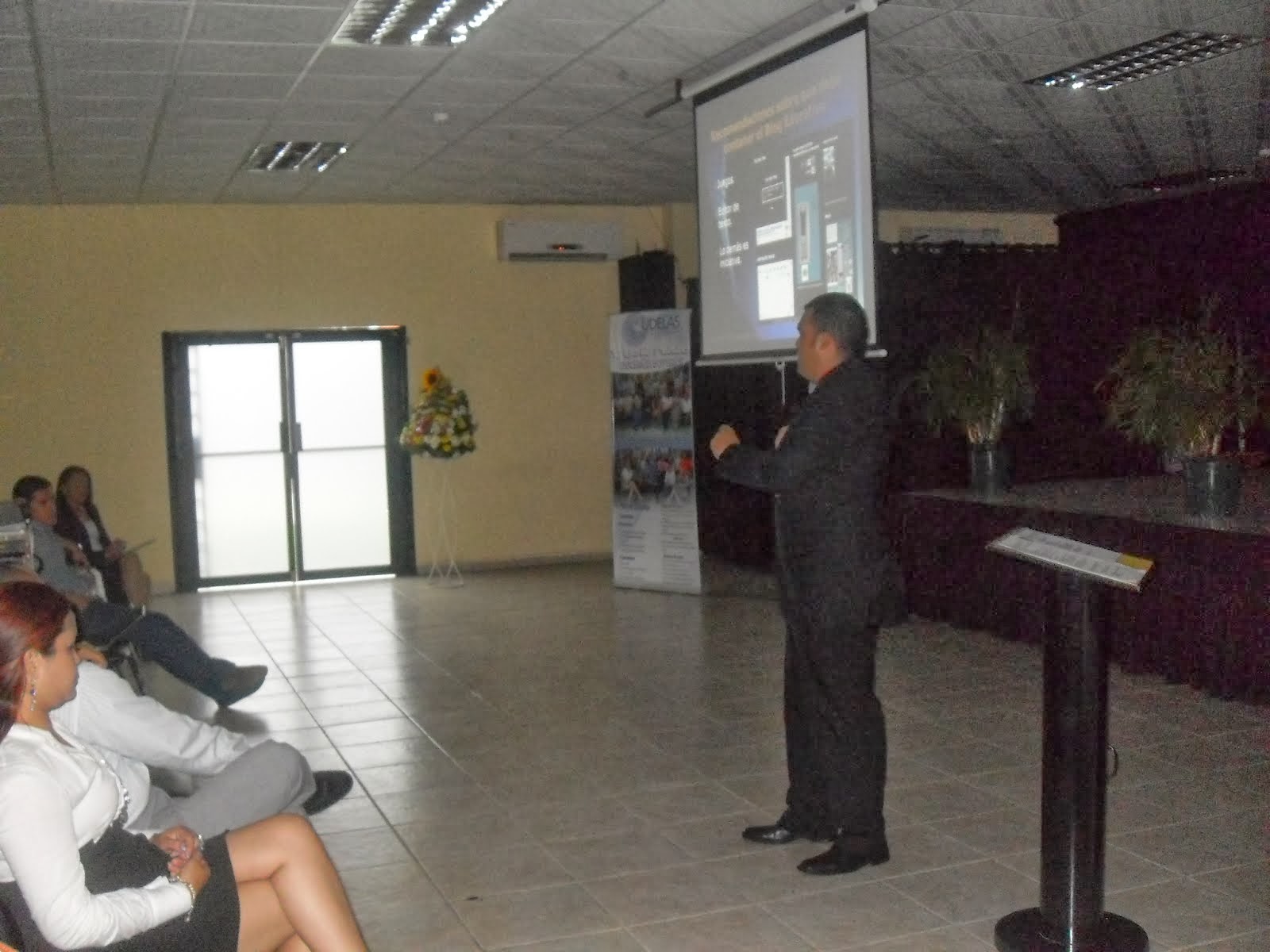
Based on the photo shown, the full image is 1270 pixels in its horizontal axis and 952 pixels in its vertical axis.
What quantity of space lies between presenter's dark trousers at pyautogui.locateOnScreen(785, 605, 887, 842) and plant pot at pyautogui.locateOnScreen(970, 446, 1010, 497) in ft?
13.0

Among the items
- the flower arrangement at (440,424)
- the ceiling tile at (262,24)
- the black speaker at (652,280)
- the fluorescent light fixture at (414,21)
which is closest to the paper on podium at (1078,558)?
the fluorescent light fixture at (414,21)

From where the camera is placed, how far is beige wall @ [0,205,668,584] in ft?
32.5

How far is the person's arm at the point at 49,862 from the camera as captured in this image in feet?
6.63

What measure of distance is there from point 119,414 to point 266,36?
17.3ft

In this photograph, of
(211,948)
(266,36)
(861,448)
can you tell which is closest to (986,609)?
(861,448)

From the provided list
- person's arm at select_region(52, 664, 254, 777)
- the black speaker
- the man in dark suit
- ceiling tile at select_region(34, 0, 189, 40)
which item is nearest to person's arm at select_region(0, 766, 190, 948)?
person's arm at select_region(52, 664, 254, 777)

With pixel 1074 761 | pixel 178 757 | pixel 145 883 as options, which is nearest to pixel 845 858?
pixel 1074 761

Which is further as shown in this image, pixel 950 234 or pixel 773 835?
pixel 950 234

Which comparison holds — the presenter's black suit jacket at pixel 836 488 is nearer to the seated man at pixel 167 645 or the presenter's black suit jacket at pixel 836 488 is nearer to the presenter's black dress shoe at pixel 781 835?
the presenter's black dress shoe at pixel 781 835

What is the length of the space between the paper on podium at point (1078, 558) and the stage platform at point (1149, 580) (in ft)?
4.54

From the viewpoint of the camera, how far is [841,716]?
368cm

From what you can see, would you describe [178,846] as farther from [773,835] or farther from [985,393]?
[985,393]

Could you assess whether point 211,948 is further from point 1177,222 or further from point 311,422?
point 1177,222

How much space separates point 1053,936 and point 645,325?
655 centimetres
